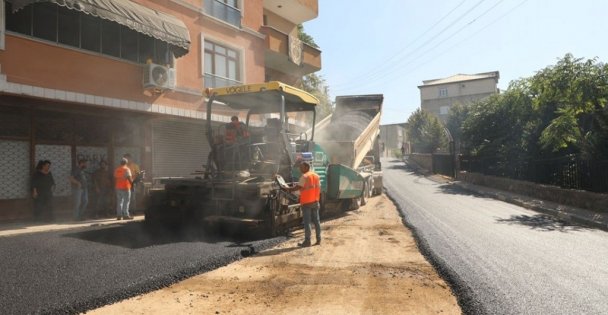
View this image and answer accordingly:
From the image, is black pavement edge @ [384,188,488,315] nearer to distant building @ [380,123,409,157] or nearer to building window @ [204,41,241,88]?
building window @ [204,41,241,88]

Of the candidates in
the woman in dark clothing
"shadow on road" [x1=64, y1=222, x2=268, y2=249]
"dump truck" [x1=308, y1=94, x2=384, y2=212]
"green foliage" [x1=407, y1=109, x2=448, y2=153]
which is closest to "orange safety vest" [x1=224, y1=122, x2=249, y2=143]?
"shadow on road" [x1=64, y1=222, x2=268, y2=249]

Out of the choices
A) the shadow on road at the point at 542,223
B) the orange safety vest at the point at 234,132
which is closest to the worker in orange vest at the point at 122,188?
the orange safety vest at the point at 234,132

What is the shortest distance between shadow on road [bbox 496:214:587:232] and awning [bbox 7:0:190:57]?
357 inches

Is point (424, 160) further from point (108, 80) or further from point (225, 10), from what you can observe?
point (108, 80)

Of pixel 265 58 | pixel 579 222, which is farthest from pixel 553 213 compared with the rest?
pixel 265 58

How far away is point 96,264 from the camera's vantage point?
469cm

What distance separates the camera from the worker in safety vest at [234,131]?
7238 mm

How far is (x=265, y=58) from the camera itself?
17.1 meters

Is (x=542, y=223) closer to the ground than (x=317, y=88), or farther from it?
closer to the ground

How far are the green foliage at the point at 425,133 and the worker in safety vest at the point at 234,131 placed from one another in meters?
24.7

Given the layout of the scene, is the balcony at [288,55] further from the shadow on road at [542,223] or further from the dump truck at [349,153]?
the shadow on road at [542,223]

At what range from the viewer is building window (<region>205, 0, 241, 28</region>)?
13.6 meters

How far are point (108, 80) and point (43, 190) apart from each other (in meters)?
2.98

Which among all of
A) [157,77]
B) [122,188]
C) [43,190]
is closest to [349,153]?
[157,77]
